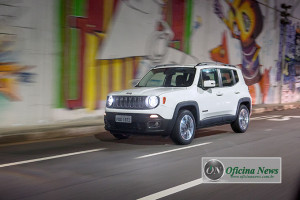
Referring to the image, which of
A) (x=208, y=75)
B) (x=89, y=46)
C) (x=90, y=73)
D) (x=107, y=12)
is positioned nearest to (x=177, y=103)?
(x=208, y=75)

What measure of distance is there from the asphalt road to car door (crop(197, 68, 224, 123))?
0.62 m

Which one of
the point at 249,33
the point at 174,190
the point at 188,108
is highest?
the point at 249,33

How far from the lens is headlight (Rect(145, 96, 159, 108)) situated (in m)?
7.35

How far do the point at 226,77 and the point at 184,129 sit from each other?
2.33 meters

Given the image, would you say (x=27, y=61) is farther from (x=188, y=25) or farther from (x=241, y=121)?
(x=188, y=25)

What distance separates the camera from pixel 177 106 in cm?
757

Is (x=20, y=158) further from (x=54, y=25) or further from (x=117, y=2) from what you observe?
(x=117, y=2)

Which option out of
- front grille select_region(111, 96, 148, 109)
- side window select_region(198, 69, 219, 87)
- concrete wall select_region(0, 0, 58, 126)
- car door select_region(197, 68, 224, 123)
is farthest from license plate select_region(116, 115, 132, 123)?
concrete wall select_region(0, 0, 58, 126)

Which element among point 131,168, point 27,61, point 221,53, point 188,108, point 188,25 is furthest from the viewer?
point 221,53

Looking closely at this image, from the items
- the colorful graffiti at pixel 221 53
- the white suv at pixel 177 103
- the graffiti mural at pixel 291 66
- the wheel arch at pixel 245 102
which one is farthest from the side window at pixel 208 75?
the graffiti mural at pixel 291 66

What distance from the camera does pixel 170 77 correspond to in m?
8.63

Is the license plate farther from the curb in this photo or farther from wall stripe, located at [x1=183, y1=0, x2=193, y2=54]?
the curb

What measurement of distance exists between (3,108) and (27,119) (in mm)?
813

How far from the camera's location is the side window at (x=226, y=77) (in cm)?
931
